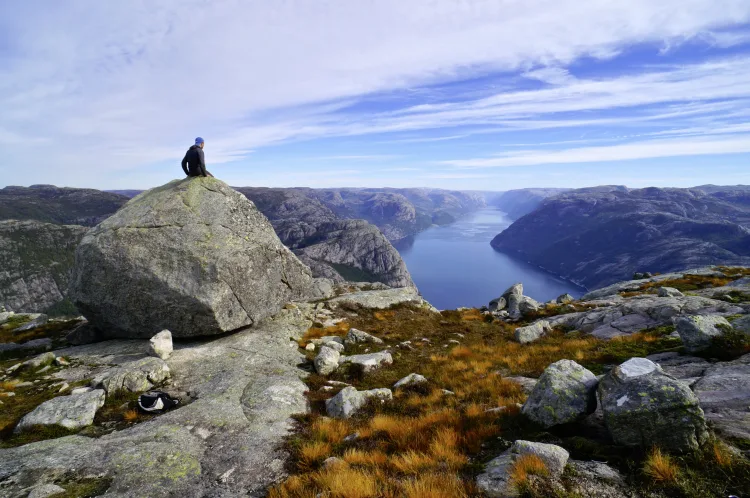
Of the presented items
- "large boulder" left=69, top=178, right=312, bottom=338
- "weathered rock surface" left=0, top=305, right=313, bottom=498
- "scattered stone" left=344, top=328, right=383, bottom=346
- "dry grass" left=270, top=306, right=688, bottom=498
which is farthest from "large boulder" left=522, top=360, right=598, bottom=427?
"large boulder" left=69, top=178, right=312, bottom=338

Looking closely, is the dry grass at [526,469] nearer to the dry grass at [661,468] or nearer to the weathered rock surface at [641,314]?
the dry grass at [661,468]

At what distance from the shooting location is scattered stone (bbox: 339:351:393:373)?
17219mm

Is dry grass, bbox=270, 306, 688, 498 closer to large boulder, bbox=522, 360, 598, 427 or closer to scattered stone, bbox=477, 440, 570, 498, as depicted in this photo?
scattered stone, bbox=477, 440, 570, 498

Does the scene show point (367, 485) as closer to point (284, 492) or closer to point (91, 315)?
point (284, 492)

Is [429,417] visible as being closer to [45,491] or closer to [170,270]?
[45,491]

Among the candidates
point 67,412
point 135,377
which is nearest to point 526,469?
point 67,412

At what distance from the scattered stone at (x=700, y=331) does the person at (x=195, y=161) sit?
27.4 metres

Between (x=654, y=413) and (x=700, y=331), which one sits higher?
(x=654, y=413)

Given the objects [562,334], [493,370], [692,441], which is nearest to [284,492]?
[692,441]

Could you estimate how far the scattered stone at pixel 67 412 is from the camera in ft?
35.0

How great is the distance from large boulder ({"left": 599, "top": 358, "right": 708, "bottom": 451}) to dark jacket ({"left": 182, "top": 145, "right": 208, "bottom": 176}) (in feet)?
81.2

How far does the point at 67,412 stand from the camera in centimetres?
1109

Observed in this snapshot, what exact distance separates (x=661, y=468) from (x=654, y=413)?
123 cm

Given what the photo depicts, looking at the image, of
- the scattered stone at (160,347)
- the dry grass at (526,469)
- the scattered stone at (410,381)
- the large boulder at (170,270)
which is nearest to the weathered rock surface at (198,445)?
the scattered stone at (160,347)
